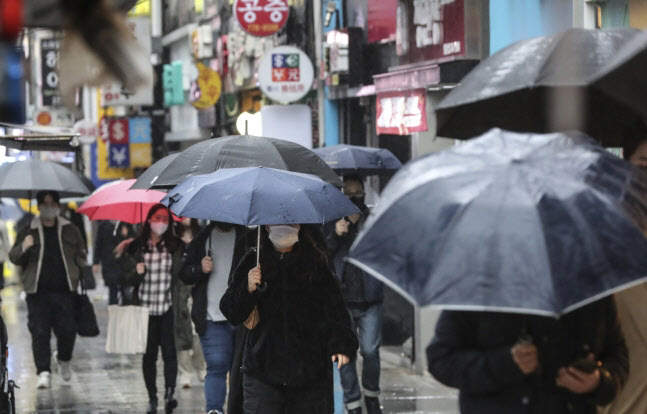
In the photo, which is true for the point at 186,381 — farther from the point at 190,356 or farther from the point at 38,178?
the point at 38,178

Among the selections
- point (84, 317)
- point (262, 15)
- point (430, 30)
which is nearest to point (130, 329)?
point (84, 317)

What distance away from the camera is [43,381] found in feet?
46.2

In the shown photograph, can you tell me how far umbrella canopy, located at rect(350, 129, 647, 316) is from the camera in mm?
4344

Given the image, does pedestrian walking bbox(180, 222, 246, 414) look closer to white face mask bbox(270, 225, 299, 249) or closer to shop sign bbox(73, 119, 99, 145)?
white face mask bbox(270, 225, 299, 249)

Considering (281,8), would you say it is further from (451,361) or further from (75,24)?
(75,24)

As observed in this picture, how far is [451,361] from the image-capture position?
4938mm

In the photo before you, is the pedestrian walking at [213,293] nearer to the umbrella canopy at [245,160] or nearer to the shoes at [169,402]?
the umbrella canopy at [245,160]

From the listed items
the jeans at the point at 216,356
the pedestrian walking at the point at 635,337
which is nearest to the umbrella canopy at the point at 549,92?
the pedestrian walking at the point at 635,337

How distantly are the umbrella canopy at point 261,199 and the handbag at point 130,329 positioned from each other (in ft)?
12.2

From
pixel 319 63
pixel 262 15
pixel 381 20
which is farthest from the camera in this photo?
pixel 262 15

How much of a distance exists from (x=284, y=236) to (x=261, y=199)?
0.33 meters

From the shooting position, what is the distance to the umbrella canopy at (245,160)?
975 centimetres

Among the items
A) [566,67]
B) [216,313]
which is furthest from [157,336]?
[566,67]

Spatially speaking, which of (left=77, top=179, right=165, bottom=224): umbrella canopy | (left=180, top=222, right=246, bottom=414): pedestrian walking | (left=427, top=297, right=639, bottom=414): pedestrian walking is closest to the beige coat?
(left=427, top=297, right=639, bottom=414): pedestrian walking
